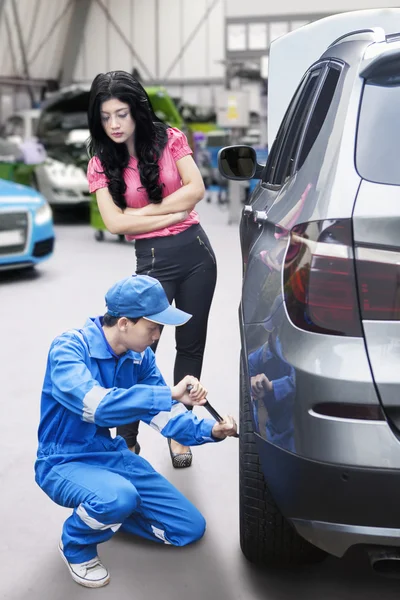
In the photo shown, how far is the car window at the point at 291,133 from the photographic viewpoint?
96.2 inches

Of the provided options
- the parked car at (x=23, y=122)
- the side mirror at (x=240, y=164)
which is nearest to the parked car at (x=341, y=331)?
the side mirror at (x=240, y=164)

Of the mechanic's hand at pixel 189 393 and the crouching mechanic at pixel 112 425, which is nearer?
the crouching mechanic at pixel 112 425

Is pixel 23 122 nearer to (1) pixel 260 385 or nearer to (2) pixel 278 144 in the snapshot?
(2) pixel 278 144

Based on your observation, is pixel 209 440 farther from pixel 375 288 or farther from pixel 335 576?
pixel 375 288

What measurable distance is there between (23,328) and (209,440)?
3.57 metres

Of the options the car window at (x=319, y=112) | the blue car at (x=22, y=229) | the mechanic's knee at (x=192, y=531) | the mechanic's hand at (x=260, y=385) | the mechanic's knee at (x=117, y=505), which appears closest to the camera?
the mechanic's hand at (x=260, y=385)

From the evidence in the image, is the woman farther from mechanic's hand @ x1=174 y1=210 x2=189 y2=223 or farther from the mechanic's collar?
the mechanic's collar

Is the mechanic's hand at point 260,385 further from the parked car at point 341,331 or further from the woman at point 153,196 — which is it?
the woman at point 153,196

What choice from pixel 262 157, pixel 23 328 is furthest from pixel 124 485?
pixel 262 157

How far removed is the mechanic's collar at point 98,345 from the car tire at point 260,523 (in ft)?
1.36

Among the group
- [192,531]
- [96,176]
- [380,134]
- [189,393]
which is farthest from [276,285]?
[96,176]

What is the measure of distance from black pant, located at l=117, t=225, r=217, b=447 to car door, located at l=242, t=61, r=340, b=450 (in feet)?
2.71

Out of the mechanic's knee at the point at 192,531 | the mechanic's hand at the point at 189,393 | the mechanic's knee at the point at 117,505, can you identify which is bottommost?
the mechanic's knee at the point at 192,531

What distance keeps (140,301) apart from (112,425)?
0.36 meters
